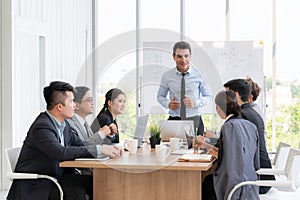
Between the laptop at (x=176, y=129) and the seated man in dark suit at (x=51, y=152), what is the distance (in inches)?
39.5

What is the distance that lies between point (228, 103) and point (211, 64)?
356 cm

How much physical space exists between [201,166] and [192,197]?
0.30 m

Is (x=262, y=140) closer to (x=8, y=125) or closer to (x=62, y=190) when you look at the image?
(x=62, y=190)

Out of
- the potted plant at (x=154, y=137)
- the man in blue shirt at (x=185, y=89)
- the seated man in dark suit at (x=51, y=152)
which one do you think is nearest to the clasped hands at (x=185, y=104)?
the man in blue shirt at (x=185, y=89)

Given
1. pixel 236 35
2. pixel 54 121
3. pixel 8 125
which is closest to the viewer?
pixel 54 121

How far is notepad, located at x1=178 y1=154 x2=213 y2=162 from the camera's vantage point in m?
3.36

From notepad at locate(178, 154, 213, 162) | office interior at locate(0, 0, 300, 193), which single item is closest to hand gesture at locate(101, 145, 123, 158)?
notepad at locate(178, 154, 213, 162)

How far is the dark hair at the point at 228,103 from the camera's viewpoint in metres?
3.40

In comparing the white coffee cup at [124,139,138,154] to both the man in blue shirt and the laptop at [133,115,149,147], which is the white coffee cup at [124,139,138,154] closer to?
the laptop at [133,115,149,147]

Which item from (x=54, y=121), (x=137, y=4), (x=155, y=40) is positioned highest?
(x=137, y=4)

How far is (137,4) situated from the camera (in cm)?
765

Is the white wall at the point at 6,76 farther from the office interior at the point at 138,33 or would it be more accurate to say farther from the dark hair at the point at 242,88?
the dark hair at the point at 242,88

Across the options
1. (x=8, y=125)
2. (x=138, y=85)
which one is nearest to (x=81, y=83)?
(x=138, y=85)

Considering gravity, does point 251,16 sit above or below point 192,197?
above
